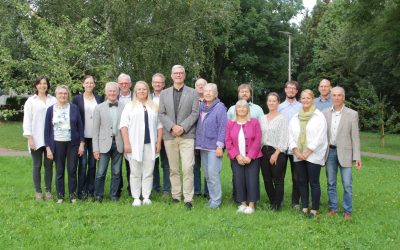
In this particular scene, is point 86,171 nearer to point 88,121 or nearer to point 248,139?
point 88,121

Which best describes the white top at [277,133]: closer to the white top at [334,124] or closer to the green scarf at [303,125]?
the green scarf at [303,125]

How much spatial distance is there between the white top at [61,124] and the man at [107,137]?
441 millimetres

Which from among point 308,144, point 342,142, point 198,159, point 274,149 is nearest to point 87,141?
point 198,159

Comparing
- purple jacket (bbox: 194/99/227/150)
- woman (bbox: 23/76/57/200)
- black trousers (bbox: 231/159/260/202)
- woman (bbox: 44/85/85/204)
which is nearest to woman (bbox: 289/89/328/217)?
black trousers (bbox: 231/159/260/202)

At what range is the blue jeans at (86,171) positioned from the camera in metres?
7.98

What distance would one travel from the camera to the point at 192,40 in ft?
65.8

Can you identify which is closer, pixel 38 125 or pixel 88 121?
pixel 38 125

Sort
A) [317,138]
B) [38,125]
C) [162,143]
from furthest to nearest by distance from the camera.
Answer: [162,143]
[38,125]
[317,138]

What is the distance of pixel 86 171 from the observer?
810cm

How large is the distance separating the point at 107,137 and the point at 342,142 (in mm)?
3740

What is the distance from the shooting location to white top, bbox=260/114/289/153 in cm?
743

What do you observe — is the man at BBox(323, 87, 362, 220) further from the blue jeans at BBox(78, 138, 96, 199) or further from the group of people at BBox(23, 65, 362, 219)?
the blue jeans at BBox(78, 138, 96, 199)

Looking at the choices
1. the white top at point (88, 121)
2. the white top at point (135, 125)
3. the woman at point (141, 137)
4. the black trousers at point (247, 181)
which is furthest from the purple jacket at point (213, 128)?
the white top at point (88, 121)

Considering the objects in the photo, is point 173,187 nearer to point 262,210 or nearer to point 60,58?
point 262,210
